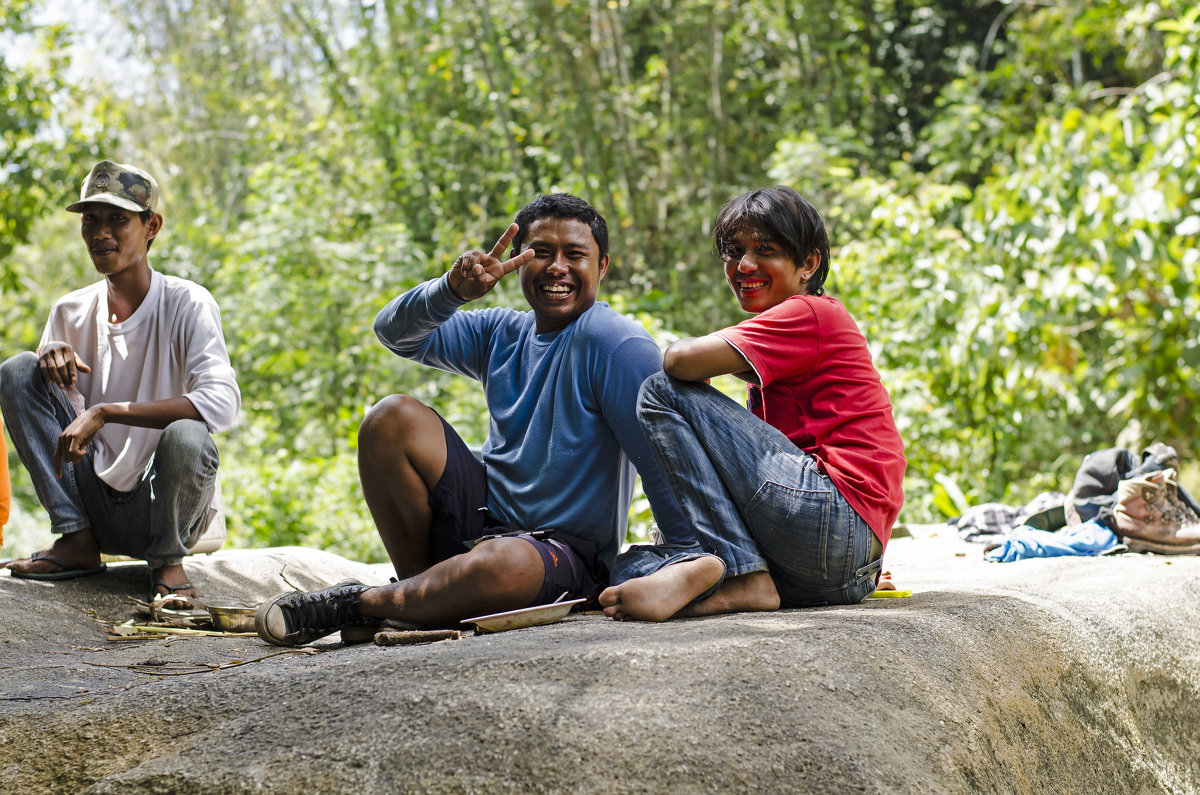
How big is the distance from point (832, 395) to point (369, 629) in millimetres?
1190

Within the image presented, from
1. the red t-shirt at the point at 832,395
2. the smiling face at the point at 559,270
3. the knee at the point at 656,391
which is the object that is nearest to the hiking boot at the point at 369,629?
the knee at the point at 656,391

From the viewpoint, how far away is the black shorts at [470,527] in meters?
2.36

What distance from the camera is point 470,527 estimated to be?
97.1 inches

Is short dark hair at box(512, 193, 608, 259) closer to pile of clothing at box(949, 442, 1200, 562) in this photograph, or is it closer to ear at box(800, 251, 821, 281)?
ear at box(800, 251, 821, 281)

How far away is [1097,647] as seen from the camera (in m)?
2.32

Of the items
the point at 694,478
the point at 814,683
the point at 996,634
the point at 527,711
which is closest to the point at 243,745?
the point at 527,711

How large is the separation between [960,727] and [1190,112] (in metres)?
4.08

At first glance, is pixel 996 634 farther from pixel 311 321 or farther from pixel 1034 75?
pixel 1034 75

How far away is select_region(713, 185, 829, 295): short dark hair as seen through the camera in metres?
2.45

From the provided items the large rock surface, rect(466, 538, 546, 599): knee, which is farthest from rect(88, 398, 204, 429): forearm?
rect(466, 538, 546, 599): knee

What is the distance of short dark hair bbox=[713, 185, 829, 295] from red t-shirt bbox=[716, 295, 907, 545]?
0.56 ft

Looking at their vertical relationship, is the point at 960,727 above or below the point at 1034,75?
below

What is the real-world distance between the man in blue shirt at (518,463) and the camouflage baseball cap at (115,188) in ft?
3.53

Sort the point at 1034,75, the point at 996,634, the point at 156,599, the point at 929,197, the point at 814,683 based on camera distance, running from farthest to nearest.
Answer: the point at 1034,75, the point at 929,197, the point at 156,599, the point at 996,634, the point at 814,683
